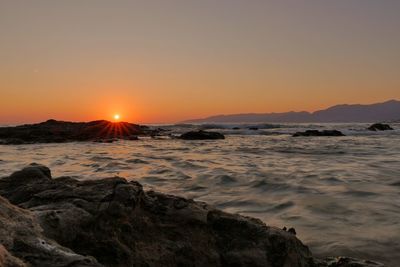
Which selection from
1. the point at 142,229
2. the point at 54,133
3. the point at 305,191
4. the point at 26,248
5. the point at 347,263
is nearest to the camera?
the point at 26,248

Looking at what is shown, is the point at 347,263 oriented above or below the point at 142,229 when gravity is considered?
below

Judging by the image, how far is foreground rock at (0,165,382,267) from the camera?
4.02 meters

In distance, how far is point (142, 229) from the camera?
4.52m

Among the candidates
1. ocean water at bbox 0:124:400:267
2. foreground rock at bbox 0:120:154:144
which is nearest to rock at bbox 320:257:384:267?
ocean water at bbox 0:124:400:267

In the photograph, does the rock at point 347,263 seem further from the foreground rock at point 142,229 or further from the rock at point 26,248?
the rock at point 26,248

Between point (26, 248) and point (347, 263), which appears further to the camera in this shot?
point (347, 263)

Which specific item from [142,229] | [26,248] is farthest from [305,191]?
[26,248]

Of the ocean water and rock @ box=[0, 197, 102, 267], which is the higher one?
rock @ box=[0, 197, 102, 267]

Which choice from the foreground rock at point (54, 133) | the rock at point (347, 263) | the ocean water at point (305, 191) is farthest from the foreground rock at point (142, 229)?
the foreground rock at point (54, 133)

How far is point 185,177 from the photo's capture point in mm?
12500

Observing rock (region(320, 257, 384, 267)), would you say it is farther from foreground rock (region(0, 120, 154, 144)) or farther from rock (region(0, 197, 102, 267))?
foreground rock (region(0, 120, 154, 144))

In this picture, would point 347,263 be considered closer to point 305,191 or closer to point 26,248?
point 26,248

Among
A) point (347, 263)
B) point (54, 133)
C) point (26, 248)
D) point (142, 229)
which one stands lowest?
point (347, 263)

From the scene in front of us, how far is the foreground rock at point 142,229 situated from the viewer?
4.02 meters
